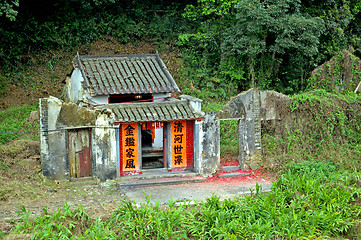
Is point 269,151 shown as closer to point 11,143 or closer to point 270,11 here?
point 270,11

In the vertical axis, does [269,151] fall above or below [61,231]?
above

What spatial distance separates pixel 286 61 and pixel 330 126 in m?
9.19

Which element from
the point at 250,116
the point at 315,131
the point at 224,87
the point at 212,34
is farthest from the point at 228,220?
the point at 212,34

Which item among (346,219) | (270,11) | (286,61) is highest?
(270,11)

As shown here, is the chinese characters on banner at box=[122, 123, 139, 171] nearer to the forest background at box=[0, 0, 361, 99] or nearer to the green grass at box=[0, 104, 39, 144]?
the green grass at box=[0, 104, 39, 144]

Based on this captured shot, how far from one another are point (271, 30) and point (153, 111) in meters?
9.63

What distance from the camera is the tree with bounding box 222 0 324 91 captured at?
20.6m

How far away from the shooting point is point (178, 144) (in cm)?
1538

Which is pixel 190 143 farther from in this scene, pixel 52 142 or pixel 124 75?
pixel 52 142

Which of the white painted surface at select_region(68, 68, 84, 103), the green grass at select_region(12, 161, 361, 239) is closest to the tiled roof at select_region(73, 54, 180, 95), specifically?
the white painted surface at select_region(68, 68, 84, 103)

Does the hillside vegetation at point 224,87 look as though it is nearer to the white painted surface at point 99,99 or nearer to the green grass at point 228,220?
the green grass at point 228,220

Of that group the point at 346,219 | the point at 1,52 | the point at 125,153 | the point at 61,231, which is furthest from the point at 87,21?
the point at 346,219

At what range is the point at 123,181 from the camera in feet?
47.4

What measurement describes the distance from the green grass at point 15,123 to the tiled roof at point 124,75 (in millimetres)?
3941
